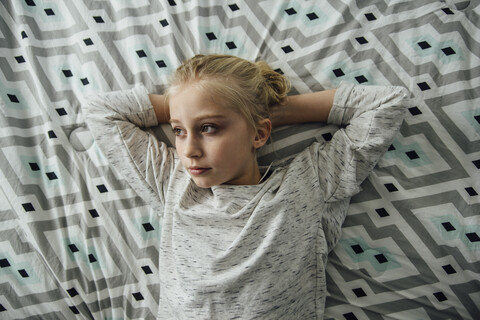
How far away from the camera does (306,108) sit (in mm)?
885

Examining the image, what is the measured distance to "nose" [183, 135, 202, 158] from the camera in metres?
0.73

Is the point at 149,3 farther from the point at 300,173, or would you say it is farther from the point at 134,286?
the point at 134,286

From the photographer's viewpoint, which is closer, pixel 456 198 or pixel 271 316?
pixel 271 316

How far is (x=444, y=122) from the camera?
873mm

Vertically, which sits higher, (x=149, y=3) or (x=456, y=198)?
(x=149, y=3)

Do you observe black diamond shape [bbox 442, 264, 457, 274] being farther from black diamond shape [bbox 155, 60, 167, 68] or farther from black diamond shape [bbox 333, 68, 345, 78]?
black diamond shape [bbox 155, 60, 167, 68]

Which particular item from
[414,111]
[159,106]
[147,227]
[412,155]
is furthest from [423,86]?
[147,227]

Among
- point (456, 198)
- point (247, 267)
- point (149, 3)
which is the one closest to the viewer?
point (247, 267)

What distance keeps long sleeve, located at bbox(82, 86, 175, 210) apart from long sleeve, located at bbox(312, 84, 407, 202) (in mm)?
408

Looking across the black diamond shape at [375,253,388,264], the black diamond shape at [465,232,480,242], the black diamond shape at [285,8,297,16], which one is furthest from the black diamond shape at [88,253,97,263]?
the black diamond shape at [465,232,480,242]

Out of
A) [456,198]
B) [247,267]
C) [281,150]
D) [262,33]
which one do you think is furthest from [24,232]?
[456,198]

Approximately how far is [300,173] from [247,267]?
26cm

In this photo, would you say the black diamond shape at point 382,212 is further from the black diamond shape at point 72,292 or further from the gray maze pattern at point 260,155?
the black diamond shape at point 72,292

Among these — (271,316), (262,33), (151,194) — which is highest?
(262,33)
